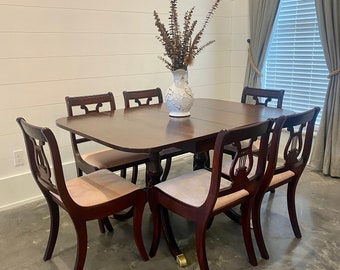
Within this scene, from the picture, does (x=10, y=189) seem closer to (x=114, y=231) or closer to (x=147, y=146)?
(x=114, y=231)

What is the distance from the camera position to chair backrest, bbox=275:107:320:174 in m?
1.94

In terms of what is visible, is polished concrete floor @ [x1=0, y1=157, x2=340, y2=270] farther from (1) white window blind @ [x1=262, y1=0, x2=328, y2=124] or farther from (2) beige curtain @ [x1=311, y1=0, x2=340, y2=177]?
(1) white window blind @ [x1=262, y1=0, x2=328, y2=124]

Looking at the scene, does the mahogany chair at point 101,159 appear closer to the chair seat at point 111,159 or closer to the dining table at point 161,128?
the chair seat at point 111,159

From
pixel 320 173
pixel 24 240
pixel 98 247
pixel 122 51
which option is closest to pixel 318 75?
pixel 320 173

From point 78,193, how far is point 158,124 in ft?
2.14

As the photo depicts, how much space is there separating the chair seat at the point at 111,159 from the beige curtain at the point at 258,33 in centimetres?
208

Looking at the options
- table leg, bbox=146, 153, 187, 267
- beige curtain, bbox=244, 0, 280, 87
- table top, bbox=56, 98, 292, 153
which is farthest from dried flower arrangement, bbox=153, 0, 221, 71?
beige curtain, bbox=244, 0, 280, 87

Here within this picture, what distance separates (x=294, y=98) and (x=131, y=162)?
2.25 m

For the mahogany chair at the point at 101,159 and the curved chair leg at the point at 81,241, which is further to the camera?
the mahogany chair at the point at 101,159

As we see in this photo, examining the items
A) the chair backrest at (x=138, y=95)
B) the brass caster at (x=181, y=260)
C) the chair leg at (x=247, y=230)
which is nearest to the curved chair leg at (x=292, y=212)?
the chair leg at (x=247, y=230)

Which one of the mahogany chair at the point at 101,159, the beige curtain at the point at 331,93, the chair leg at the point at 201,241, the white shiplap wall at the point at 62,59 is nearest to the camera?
the chair leg at the point at 201,241

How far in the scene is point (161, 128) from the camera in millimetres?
2061

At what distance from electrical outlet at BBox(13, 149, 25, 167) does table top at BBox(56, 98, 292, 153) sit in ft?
2.59

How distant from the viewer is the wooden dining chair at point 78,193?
1.68 m
